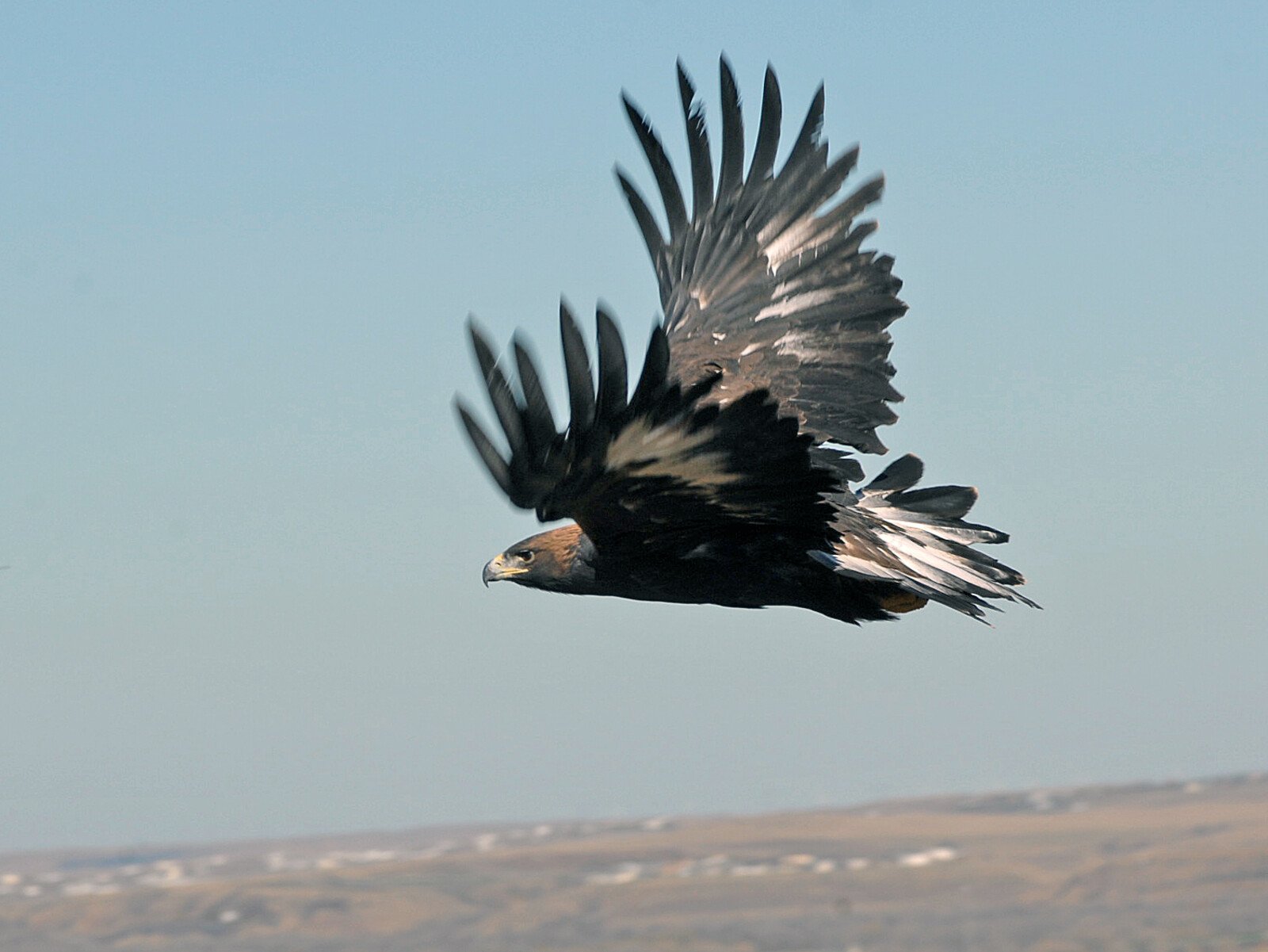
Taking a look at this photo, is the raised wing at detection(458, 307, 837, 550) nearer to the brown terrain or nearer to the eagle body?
the eagle body

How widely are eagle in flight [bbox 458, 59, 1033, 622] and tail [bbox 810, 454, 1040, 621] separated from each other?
12mm

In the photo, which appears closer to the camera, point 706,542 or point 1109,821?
point 706,542

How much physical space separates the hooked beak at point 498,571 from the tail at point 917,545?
1.54 meters

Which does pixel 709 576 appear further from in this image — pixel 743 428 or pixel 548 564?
pixel 743 428

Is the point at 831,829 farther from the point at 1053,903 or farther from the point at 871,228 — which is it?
the point at 871,228

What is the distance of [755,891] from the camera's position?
12744 cm

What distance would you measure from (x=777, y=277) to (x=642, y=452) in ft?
9.75

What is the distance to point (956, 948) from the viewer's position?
117m

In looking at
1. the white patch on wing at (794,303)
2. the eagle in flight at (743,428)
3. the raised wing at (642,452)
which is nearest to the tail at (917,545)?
the eagle in flight at (743,428)

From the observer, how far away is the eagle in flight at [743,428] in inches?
312

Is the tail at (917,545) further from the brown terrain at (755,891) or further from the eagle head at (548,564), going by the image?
the brown terrain at (755,891)

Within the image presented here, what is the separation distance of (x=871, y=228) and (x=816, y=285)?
0.45 metres

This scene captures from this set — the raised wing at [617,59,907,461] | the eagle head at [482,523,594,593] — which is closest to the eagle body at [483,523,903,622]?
the eagle head at [482,523,594,593]

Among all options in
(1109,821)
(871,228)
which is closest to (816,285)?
(871,228)
